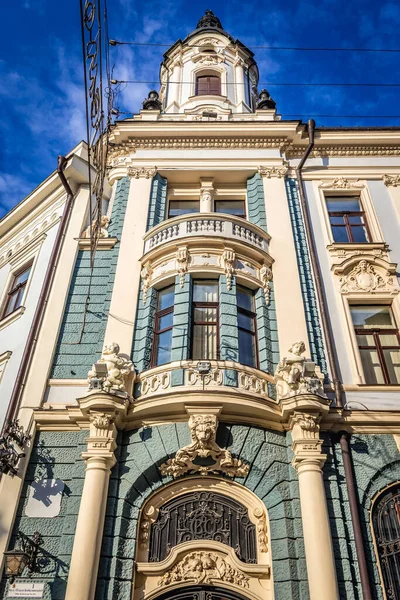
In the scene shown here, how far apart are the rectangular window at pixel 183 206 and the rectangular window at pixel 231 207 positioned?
0.67 m

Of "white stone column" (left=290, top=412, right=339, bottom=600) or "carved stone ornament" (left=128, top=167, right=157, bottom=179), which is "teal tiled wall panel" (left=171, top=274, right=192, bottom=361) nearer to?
"white stone column" (left=290, top=412, right=339, bottom=600)

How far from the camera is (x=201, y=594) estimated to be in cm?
907

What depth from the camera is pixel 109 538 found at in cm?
927

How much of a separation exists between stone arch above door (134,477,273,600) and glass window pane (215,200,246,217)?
28.6ft

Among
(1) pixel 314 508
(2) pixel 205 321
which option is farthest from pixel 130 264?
(1) pixel 314 508

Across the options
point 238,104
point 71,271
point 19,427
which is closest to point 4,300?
point 71,271

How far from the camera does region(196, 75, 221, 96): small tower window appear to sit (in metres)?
20.8

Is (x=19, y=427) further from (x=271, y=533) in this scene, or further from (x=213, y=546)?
(x=271, y=533)

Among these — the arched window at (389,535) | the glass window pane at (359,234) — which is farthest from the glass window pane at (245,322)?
the glass window pane at (359,234)

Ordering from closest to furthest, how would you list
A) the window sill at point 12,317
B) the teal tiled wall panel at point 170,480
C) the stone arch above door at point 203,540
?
the teal tiled wall panel at point 170,480 → the stone arch above door at point 203,540 → the window sill at point 12,317

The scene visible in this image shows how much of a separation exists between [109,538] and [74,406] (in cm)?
274

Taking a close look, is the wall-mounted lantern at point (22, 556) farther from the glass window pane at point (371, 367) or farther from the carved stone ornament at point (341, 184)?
the carved stone ornament at point (341, 184)

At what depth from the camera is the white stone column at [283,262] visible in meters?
12.3

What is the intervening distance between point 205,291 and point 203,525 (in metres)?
5.56
